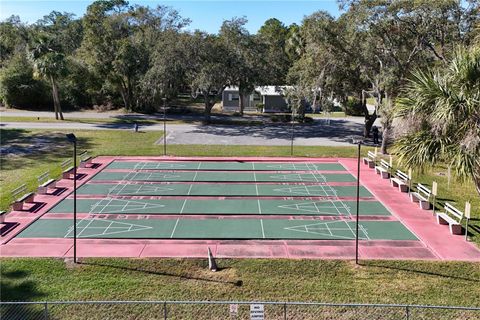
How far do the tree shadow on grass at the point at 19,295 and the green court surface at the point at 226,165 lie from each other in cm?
1456

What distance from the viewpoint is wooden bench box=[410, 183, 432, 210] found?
20522mm

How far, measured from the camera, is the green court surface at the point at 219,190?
22.6 m

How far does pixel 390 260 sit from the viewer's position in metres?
15.1

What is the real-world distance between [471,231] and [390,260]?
4.71 metres

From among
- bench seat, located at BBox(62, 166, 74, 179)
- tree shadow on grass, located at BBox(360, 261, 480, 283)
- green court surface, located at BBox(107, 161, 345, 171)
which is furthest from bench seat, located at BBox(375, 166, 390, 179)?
bench seat, located at BBox(62, 166, 74, 179)

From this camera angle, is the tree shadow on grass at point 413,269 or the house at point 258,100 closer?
the tree shadow on grass at point 413,269

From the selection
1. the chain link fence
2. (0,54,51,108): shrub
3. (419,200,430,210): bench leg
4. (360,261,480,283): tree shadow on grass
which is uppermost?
(0,54,51,108): shrub

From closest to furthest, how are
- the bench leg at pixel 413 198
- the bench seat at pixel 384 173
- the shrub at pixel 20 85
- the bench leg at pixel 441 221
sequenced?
the bench leg at pixel 441 221, the bench leg at pixel 413 198, the bench seat at pixel 384 173, the shrub at pixel 20 85

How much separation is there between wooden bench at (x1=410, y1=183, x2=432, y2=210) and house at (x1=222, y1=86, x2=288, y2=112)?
34221mm

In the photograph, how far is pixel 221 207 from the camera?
20547 mm

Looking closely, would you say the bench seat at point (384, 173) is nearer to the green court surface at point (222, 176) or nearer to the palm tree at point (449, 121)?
the green court surface at point (222, 176)

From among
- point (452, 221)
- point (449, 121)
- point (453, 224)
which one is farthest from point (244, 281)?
point (452, 221)

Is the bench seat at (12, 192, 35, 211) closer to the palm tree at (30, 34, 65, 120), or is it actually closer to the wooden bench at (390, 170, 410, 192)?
the wooden bench at (390, 170, 410, 192)

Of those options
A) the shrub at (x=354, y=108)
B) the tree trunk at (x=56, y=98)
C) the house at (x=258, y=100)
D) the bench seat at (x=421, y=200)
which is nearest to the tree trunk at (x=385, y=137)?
the bench seat at (x=421, y=200)
